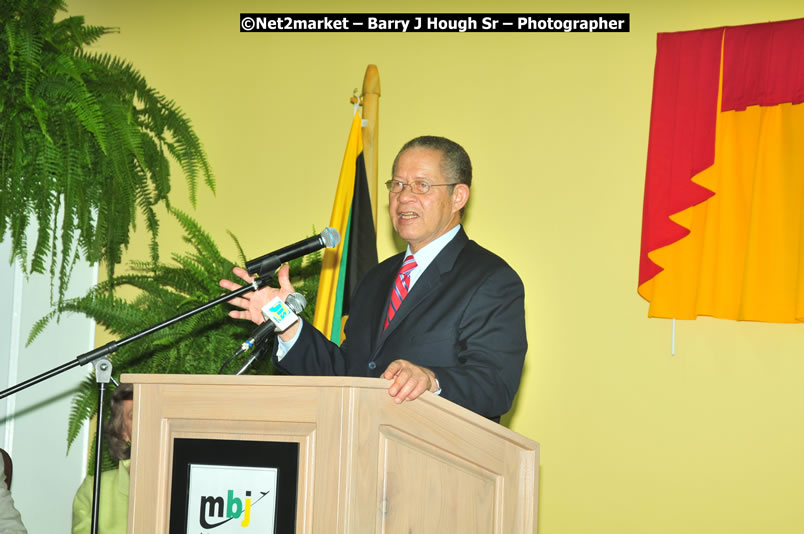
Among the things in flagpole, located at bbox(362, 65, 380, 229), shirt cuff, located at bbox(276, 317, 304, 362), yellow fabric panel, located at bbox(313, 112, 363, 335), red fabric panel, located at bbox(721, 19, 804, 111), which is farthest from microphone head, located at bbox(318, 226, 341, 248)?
red fabric panel, located at bbox(721, 19, 804, 111)

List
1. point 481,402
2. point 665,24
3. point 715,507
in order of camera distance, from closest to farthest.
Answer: point 481,402
point 715,507
point 665,24

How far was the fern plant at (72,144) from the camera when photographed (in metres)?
3.68

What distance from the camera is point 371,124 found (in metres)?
3.91

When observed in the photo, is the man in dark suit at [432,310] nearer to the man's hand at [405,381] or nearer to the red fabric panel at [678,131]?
the man's hand at [405,381]

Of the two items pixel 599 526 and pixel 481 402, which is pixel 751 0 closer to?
pixel 599 526

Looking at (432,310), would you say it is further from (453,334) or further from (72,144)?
(72,144)

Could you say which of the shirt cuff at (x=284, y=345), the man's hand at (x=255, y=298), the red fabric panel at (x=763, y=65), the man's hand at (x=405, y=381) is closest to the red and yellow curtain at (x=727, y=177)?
the red fabric panel at (x=763, y=65)

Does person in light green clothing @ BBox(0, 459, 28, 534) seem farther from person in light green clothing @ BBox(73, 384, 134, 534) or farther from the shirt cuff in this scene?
the shirt cuff

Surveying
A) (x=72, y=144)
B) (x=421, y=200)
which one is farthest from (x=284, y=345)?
(x=72, y=144)

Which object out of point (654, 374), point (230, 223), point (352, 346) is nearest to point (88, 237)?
point (230, 223)

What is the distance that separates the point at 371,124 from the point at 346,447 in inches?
98.9

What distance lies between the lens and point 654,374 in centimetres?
375

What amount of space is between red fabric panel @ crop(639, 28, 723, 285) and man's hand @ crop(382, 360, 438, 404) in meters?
2.27

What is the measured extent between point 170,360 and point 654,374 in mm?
2053
